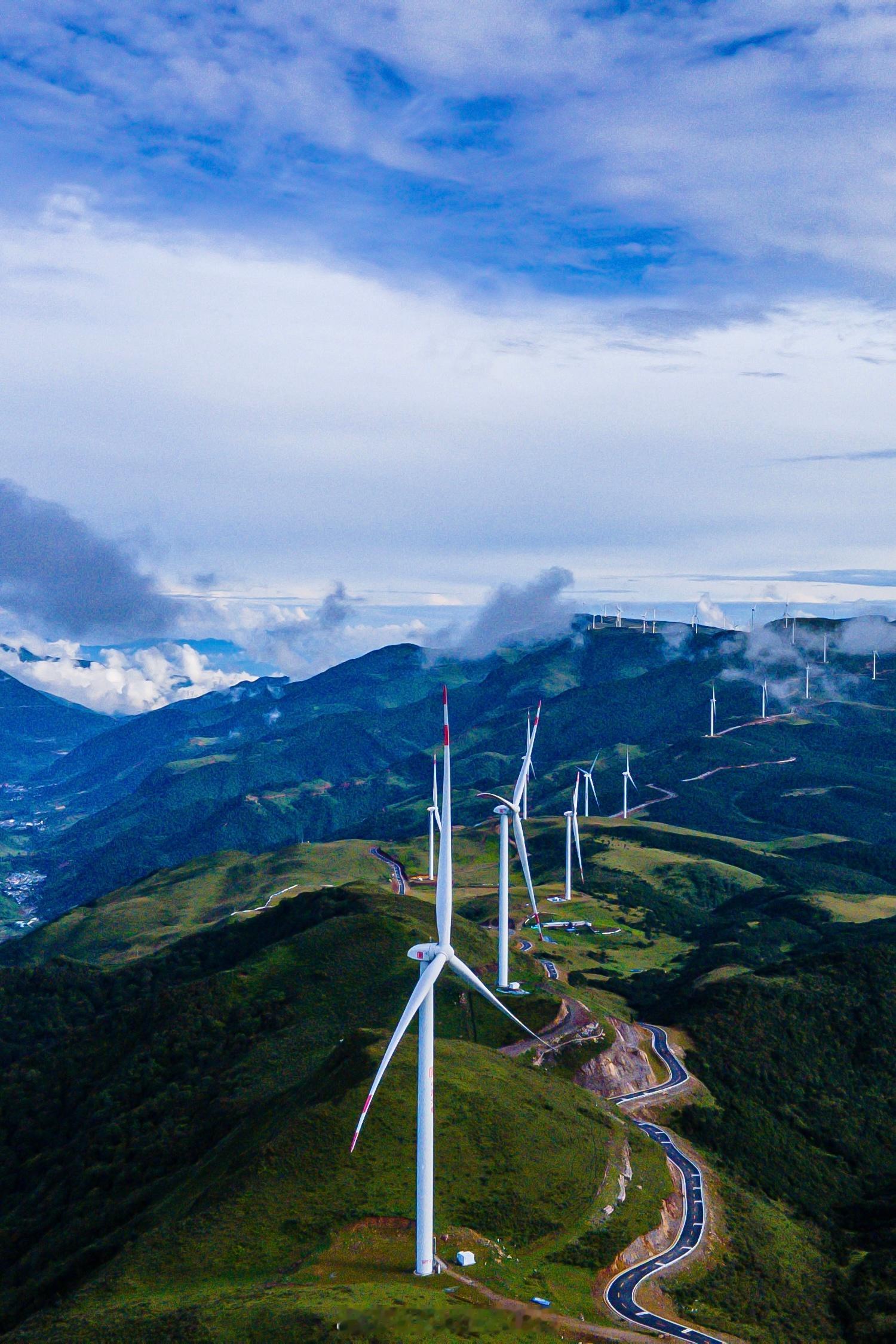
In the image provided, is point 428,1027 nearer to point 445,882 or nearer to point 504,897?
point 445,882

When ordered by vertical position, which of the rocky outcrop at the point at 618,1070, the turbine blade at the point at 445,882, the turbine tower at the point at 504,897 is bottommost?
the rocky outcrop at the point at 618,1070

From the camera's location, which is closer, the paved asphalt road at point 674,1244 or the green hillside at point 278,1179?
the paved asphalt road at point 674,1244

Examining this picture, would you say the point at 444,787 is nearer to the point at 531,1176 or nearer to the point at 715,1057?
the point at 531,1176

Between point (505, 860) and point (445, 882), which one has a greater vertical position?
point (445, 882)

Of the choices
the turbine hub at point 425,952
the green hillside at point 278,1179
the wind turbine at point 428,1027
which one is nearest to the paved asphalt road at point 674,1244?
the green hillside at point 278,1179

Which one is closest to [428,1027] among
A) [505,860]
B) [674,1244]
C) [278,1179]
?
[278,1179]

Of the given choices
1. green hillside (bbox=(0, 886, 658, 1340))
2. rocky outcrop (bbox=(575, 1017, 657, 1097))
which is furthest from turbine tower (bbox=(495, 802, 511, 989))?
rocky outcrop (bbox=(575, 1017, 657, 1097))

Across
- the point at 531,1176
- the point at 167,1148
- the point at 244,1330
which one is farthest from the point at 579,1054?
the point at 244,1330

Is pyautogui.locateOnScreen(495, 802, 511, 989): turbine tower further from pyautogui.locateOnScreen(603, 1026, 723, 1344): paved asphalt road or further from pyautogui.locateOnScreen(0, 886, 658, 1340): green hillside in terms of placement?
pyautogui.locateOnScreen(603, 1026, 723, 1344): paved asphalt road

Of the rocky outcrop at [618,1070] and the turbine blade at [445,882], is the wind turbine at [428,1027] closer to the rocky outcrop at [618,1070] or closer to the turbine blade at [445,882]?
the turbine blade at [445,882]

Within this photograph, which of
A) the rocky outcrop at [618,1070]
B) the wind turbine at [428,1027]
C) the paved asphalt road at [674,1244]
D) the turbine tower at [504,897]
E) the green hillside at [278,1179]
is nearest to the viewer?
the wind turbine at [428,1027]
